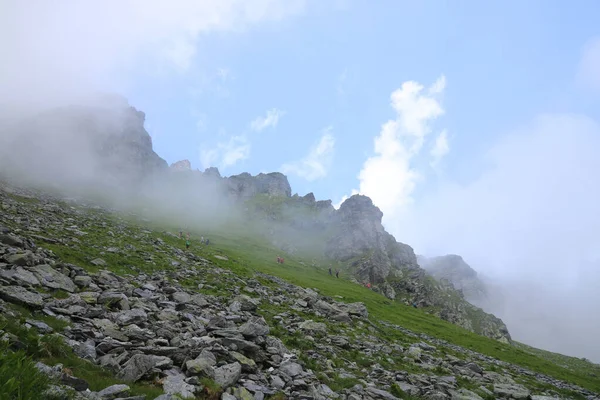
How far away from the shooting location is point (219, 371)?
12.6 meters

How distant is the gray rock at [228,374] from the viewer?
39.9 ft

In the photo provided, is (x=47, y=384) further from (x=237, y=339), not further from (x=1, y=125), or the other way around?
(x=1, y=125)

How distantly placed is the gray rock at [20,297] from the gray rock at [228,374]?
866 centimetres

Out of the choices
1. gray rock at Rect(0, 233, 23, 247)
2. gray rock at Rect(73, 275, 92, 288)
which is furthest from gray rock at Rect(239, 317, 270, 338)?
gray rock at Rect(0, 233, 23, 247)

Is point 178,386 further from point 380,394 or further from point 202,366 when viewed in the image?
point 380,394

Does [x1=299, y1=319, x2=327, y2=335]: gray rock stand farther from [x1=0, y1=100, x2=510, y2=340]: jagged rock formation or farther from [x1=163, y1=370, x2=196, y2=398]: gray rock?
[x1=0, y1=100, x2=510, y2=340]: jagged rock formation

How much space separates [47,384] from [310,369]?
40.5 feet

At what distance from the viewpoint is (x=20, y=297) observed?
1388cm

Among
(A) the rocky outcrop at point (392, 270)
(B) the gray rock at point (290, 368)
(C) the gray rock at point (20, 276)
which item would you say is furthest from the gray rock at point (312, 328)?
(A) the rocky outcrop at point (392, 270)

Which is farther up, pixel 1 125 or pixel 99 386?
pixel 1 125

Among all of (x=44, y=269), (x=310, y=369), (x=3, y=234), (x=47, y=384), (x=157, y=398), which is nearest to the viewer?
(x=47, y=384)

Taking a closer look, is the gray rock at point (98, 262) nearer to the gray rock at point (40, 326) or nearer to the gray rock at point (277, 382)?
A: the gray rock at point (40, 326)

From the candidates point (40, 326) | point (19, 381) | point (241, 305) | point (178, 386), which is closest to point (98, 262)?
point (241, 305)

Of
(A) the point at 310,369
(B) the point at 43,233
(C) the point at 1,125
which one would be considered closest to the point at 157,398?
(A) the point at 310,369
